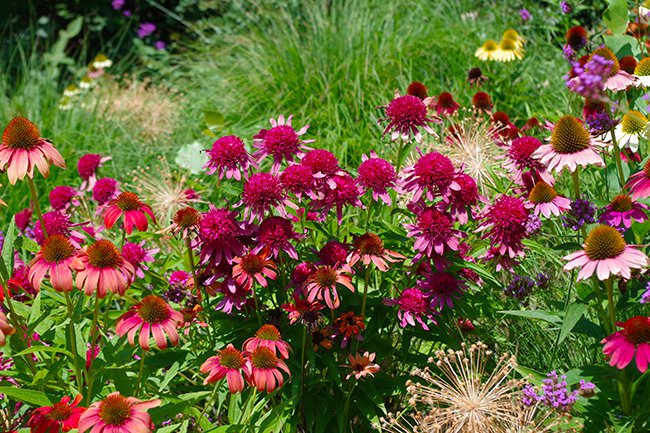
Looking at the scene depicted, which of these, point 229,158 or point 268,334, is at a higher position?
point 229,158

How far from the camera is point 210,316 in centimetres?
247

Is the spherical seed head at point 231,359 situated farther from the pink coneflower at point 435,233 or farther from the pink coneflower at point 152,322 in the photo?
the pink coneflower at point 435,233

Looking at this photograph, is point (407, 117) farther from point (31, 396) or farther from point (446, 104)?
point (446, 104)

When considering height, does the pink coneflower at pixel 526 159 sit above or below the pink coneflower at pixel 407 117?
above

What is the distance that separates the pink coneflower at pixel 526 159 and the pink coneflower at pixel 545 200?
107 mm

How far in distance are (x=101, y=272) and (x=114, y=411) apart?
0.43 meters

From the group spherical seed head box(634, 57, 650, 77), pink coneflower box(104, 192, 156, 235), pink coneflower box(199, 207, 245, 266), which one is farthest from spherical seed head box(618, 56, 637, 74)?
pink coneflower box(104, 192, 156, 235)

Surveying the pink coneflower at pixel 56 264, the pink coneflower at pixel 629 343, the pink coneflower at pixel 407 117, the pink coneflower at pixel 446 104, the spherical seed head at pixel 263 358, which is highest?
the pink coneflower at pixel 446 104

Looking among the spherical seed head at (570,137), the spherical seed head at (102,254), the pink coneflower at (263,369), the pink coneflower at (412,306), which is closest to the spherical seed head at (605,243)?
the spherical seed head at (570,137)

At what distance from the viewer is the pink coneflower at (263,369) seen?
203 centimetres

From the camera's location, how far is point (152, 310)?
6.63 ft

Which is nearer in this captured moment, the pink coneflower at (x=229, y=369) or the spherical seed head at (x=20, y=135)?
the pink coneflower at (x=229, y=369)

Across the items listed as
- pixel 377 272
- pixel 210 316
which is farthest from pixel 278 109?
pixel 210 316

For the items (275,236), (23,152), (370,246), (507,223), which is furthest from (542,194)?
(23,152)
